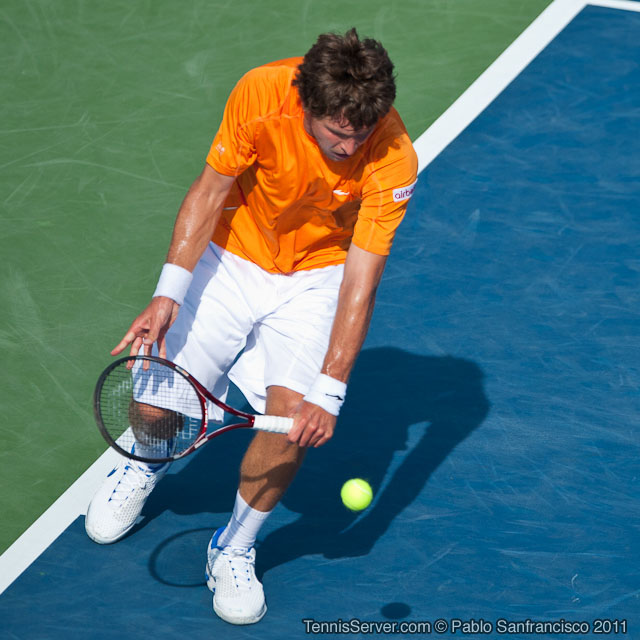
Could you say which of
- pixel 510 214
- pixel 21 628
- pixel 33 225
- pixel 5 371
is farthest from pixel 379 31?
pixel 21 628

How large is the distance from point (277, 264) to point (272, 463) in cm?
93

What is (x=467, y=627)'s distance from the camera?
4977mm

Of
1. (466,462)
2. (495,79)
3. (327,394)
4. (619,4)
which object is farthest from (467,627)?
(619,4)

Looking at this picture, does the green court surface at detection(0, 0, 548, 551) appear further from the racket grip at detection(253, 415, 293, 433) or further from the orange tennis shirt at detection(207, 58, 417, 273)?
the orange tennis shirt at detection(207, 58, 417, 273)

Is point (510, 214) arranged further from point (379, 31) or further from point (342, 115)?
point (342, 115)

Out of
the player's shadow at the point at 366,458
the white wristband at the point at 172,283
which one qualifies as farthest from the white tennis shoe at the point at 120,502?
the white wristband at the point at 172,283

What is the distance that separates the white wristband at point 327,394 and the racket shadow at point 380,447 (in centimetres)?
98

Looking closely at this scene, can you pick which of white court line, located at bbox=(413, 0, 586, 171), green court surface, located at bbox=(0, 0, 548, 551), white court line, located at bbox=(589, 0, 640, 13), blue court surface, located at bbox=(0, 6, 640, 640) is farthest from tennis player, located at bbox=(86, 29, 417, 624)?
white court line, located at bbox=(589, 0, 640, 13)

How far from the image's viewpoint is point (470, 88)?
8.41 m

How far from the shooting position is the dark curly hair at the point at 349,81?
436cm

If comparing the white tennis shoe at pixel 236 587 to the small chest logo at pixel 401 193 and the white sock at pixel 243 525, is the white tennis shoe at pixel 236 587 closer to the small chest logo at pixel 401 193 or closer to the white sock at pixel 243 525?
the white sock at pixel 243 525

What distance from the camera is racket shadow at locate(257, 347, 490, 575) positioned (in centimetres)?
540

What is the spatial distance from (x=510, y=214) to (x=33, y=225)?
118 inches

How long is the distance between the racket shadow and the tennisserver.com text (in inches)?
16.0
